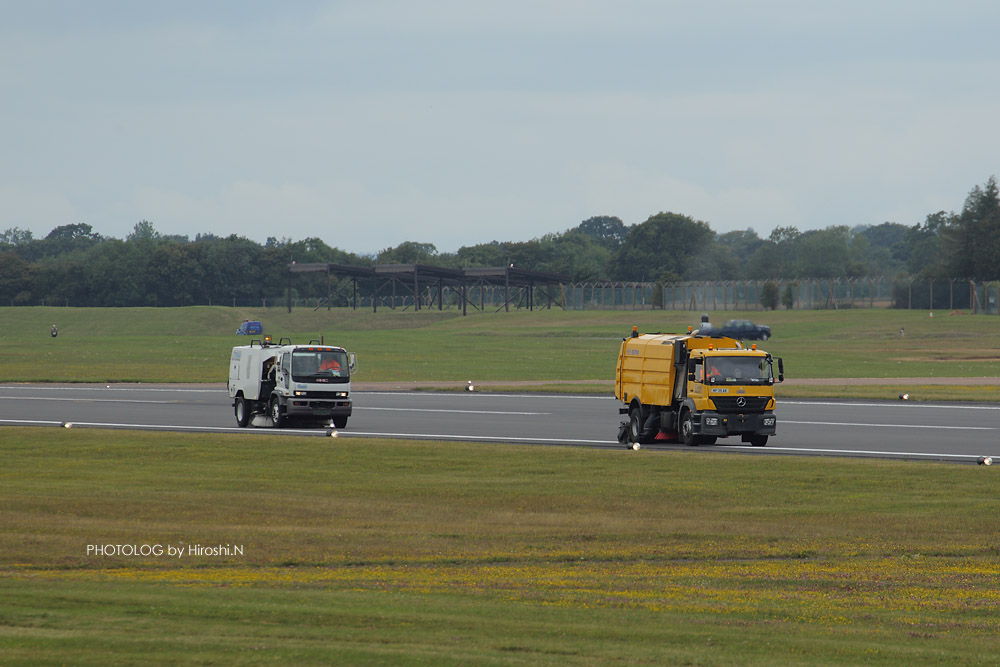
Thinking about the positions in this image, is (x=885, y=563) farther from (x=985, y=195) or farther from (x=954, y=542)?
(x=985, y=195)

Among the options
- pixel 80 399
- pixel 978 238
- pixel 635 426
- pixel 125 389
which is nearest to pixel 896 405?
pixel 635 426

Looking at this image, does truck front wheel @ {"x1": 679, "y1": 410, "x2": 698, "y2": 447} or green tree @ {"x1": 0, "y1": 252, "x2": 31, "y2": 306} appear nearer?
truck front wheel @ {"x1": 679, "y1": 410, "x2": 698, "y2": 447}

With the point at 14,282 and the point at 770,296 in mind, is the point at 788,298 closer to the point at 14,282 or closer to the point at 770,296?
the point at 770,296

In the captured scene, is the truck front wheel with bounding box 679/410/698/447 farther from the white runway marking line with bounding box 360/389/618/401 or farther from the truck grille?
the white runway marking line with bounding box 360/389/618/401

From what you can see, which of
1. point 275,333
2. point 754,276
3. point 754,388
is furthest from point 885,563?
point 754,276

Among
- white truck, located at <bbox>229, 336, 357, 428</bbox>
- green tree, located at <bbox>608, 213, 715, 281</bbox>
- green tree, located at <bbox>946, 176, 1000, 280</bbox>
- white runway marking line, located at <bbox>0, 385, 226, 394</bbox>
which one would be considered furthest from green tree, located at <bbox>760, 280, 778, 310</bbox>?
white truck, located at <bbox>229, 336, 357, 428</bbox>

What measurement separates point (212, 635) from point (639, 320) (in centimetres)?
10620

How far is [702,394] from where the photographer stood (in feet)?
100

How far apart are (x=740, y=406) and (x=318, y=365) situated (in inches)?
518

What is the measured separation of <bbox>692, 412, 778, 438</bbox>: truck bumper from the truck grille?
0.13m

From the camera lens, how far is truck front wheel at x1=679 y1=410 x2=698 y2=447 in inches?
1213

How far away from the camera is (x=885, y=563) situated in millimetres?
16062

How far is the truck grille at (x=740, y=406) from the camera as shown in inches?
1200

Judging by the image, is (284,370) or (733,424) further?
(284,370)
